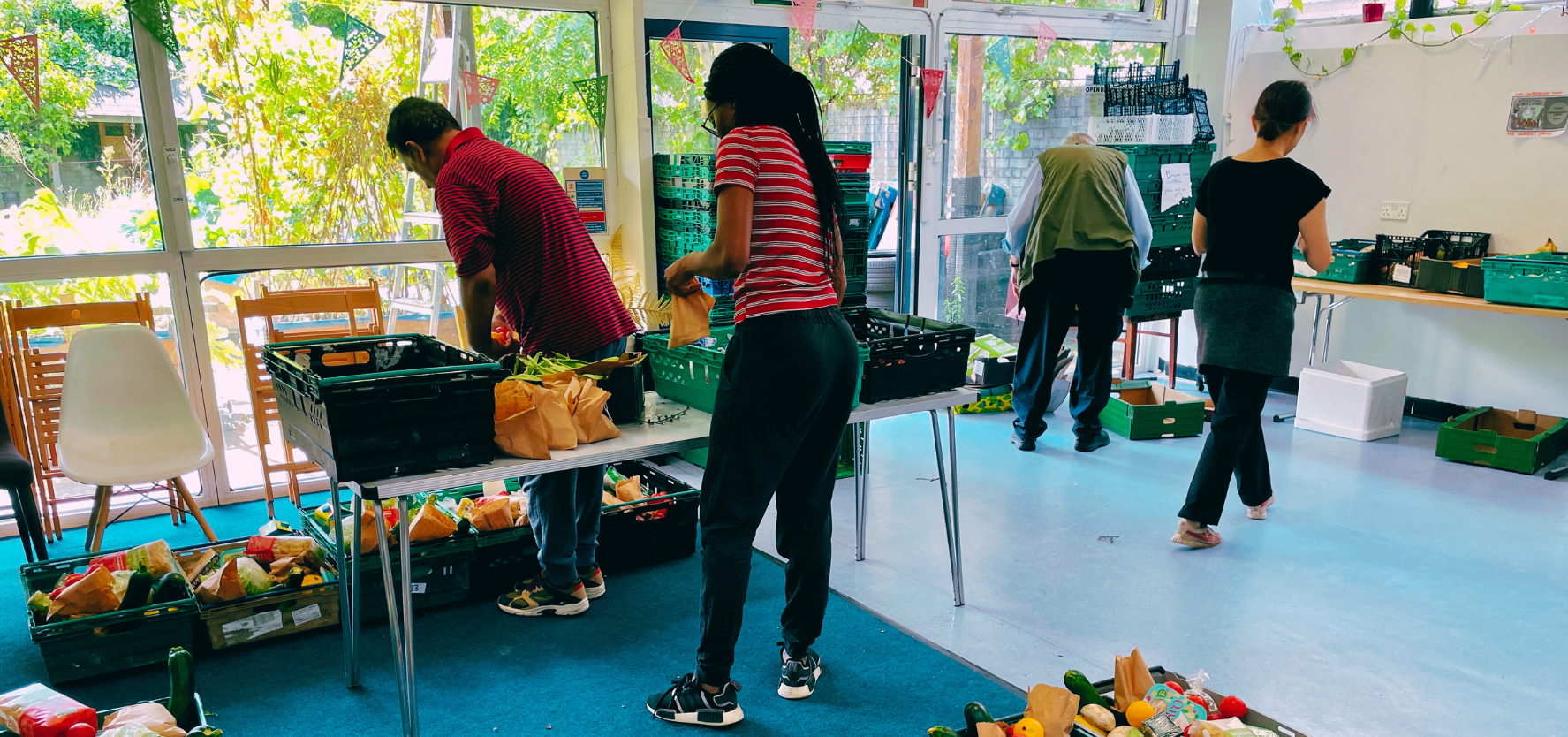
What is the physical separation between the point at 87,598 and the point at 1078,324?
414cm

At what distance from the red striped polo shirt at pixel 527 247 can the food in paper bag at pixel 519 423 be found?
50 centimetres

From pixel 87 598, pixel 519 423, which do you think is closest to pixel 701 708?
pixel 519 423

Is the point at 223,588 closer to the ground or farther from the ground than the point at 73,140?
closer to the ground

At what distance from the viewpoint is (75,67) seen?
387 cm

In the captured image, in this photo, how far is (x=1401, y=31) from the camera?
5.60 m

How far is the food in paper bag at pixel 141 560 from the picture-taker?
3.06 meters

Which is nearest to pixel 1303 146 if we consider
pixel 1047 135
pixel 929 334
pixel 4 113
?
pixel 1047 135

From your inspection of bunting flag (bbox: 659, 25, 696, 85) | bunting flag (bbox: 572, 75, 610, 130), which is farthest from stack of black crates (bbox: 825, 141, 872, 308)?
bunting flag (bbox: 572, 75, 610, 130)

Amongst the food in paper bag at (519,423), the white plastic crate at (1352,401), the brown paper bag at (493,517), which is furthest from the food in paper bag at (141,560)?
the white plastic crate at (1352,401)

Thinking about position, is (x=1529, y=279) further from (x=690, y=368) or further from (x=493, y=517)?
(x=493, y=517)

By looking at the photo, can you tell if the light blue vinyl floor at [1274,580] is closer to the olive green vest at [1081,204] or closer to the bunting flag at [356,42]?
the olive green vest at [1081,204]

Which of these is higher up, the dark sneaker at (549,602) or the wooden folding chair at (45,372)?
the wooden folding chair at (45,372)

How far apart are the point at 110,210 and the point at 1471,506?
5677mm

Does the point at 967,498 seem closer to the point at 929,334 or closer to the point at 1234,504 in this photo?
the point at 1234,504
